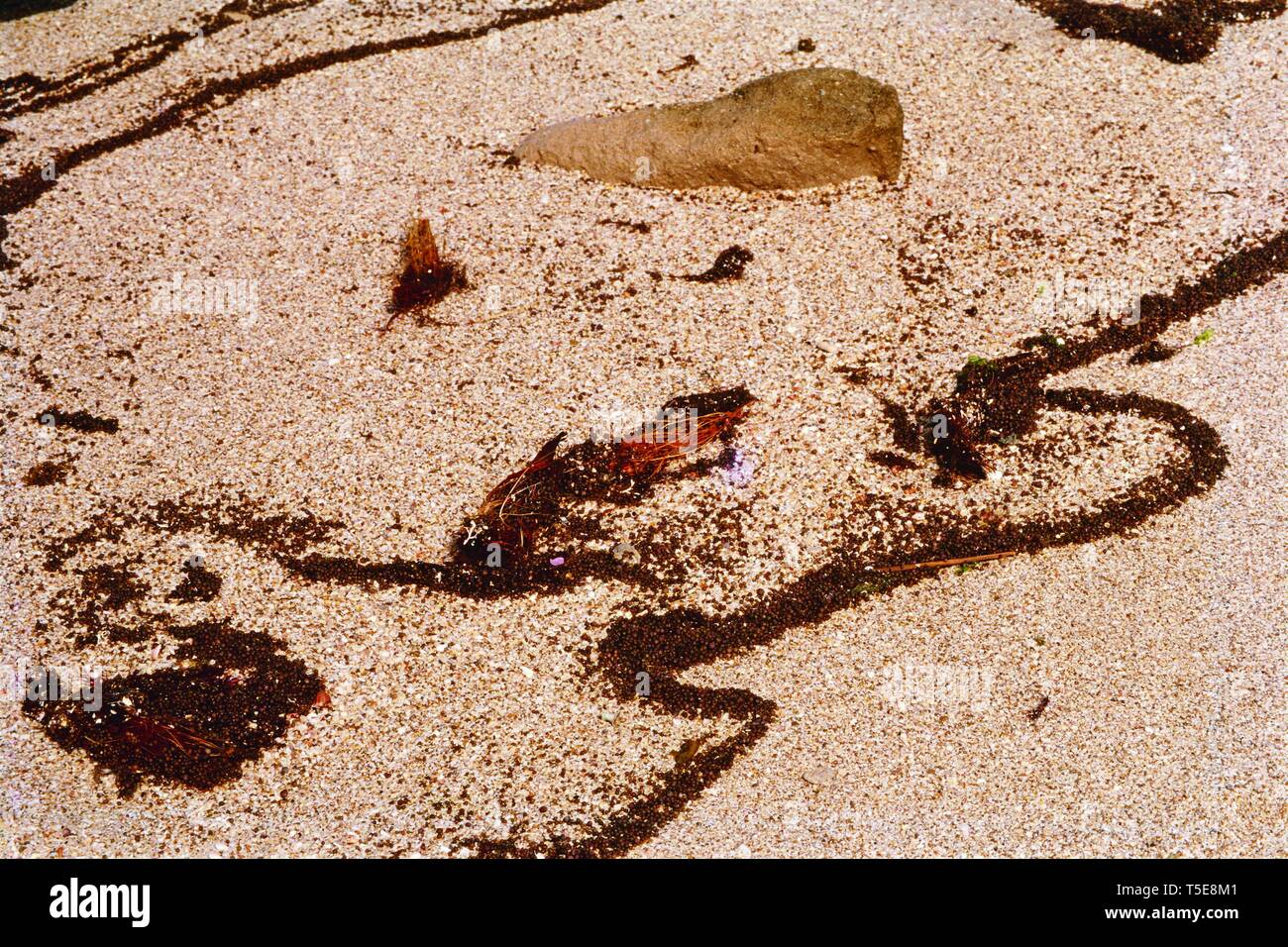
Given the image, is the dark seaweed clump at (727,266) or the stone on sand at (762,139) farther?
the stone on sand at (762,139)

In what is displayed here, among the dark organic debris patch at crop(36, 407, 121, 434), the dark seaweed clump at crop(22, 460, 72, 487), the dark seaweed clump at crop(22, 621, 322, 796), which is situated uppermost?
the dark organic debris patch at crop(36, 407, 121, 434)

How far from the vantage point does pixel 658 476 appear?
17.4 feet

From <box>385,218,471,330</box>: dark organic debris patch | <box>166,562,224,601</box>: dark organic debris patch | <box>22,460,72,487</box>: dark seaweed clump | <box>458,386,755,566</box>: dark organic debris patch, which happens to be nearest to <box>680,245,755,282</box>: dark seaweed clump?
<box>458,386,755,566</box>: dark organic debris patch

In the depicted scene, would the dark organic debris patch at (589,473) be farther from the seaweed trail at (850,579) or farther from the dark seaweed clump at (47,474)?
the dark seaweed clump at (47,474)

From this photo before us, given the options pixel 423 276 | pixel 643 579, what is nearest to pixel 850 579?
pixel 643 579

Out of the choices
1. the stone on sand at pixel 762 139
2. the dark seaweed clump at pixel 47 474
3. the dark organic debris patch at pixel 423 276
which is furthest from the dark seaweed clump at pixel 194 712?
the stone on sand at pixel 762 139

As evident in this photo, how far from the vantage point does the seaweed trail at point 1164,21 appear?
25.4 feet

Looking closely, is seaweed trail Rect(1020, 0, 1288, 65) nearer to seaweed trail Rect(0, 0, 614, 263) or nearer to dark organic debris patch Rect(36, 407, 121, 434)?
seaweed trail Rect(0, 0, 614, 263)

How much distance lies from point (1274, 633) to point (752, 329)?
2789 mm

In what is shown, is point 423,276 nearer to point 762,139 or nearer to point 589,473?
point 589,473

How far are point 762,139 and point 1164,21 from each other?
338 centimetres

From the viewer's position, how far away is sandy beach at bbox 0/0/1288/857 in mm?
4250

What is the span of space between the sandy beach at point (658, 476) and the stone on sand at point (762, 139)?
14cm

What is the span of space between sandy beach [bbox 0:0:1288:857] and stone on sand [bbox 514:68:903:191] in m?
0.14
